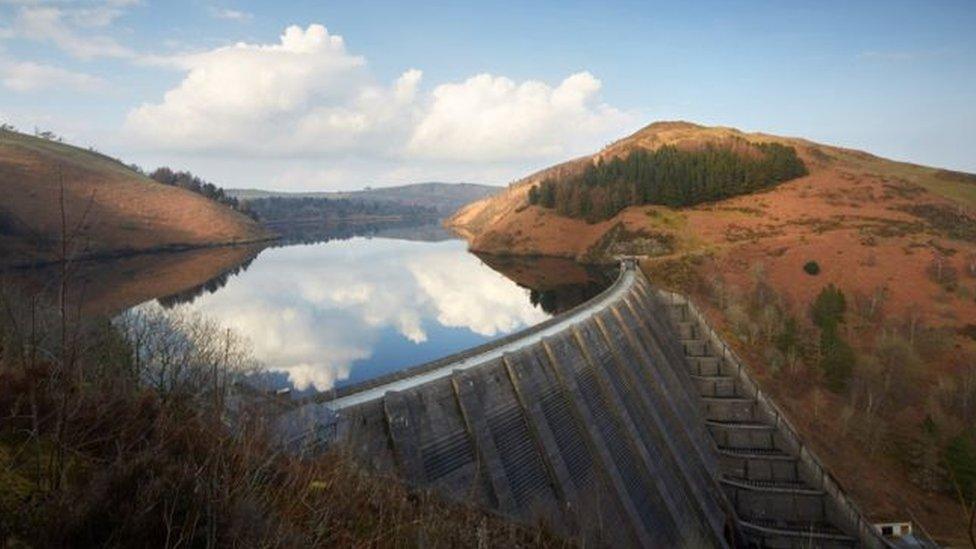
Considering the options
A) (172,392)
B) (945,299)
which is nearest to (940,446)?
(945,299)

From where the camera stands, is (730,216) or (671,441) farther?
(730,216)

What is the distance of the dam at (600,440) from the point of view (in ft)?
49.7

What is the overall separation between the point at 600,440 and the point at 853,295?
4767 cm

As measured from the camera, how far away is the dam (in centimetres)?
1516

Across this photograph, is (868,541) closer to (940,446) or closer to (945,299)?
(940,446)

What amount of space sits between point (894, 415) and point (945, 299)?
71.3 feet

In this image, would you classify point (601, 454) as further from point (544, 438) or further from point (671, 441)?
point (671, 441)

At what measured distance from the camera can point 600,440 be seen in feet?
66.2

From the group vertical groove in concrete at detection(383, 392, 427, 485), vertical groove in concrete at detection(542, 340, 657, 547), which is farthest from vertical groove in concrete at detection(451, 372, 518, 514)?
vertical groove in concrete at detection(542, 340, 657, 547)

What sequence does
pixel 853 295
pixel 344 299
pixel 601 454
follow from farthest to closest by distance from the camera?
pixel 344 299 → pixel 853 295 → pixel 601 454

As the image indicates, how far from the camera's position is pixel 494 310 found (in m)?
59.5

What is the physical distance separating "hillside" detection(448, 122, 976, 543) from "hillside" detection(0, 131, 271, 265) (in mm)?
62563

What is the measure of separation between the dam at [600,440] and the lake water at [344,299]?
16770mm

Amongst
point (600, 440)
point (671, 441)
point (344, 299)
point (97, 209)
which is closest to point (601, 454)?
point (600, 440)
